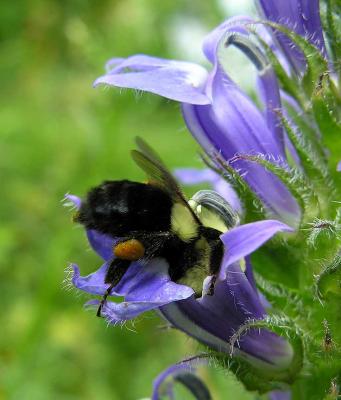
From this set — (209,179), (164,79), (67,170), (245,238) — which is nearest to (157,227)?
(245,238)

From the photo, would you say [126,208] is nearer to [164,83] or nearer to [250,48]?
[164,83]

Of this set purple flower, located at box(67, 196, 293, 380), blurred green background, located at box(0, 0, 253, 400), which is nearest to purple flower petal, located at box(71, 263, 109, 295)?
purple flower, located at box(67, 196, 293, 380)

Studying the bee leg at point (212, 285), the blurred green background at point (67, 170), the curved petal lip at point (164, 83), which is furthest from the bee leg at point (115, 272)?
the blurred green background at point (67, 170)

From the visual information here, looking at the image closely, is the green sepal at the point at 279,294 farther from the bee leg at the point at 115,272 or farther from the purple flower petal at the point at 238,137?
the bee leg at the point at 115,272

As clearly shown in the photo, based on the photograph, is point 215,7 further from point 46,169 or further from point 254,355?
point 254,355

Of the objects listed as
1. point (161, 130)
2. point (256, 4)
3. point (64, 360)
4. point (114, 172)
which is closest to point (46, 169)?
point (114, 172)

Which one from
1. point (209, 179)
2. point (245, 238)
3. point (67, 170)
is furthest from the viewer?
point (67, 170)
